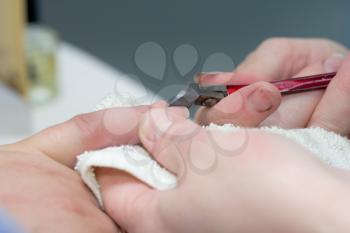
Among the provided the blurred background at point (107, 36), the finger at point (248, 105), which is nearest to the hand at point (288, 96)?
the finger at point (248, 105)

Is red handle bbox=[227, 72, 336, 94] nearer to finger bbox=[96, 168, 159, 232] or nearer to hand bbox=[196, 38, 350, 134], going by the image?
hand bbox=[196, 38, 350, 134]

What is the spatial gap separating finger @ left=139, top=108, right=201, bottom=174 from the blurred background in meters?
0.46

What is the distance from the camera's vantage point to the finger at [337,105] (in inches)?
15.1

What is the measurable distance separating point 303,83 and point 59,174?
0.17 meters

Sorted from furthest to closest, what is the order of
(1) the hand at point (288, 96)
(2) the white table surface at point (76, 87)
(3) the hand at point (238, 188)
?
(2) the white table surface at point (76, 87) < (1) the hand at point (288, 96) < (3) the hand at point (238, 188)

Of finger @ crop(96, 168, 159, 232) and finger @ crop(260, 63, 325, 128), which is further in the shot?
finger @ crop(260, 63, 325, 128)

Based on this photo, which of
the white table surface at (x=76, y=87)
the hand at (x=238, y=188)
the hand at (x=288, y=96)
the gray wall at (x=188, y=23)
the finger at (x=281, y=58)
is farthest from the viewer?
the gray wall at (x=188, y=23)

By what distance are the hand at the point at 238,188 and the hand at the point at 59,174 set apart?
0.03m

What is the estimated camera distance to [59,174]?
34 centimetres

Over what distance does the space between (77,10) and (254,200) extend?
86 cm

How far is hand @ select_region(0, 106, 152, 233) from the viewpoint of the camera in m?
0.30

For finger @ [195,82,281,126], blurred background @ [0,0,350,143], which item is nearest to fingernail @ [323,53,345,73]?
finger @ [195,82,281,126]

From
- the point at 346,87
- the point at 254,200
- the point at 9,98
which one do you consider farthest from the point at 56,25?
the point at 254,200

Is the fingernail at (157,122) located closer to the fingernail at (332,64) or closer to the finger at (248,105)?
the finger at (248,105)
